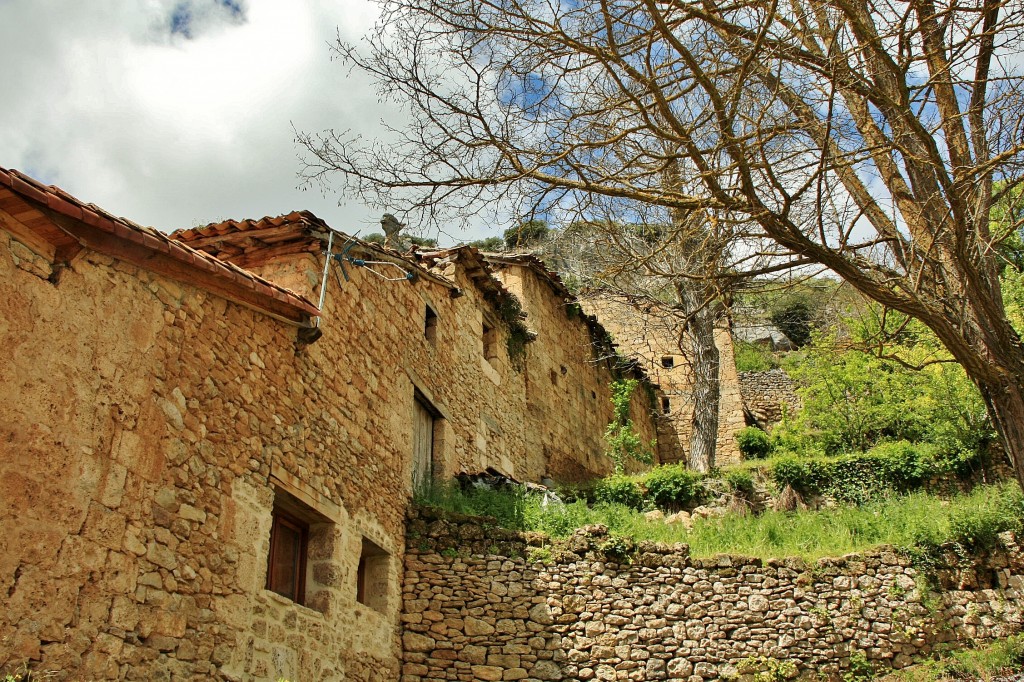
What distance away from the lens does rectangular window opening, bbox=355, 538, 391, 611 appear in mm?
9078

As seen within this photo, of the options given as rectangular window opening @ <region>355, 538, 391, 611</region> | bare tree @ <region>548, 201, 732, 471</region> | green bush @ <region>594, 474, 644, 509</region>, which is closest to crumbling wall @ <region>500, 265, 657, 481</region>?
bare tree @ <region>548, 201, 732, 471</region>

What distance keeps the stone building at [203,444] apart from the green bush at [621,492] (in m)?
3.76

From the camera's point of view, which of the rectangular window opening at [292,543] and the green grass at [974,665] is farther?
the green grass at [974,665]

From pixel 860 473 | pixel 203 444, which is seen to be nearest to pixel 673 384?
pixel 860 473

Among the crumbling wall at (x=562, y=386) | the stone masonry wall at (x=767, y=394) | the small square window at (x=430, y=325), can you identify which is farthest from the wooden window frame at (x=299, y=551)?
the stone masonry wall at (x=767, y=394)

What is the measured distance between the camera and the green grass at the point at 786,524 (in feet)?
35.4

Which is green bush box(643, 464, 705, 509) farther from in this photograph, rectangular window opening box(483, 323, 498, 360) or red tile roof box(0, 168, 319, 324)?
red tile roof box(0, 168, 319, 324)

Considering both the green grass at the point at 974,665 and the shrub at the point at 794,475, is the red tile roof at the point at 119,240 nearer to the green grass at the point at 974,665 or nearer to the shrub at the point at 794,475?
the green grass at the point at 974,665

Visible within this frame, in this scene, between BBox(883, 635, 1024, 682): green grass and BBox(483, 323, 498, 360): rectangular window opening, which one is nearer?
BBox(883, 635, 1024, 682): green grass

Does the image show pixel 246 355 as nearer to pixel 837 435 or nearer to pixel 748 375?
pixel 837 435

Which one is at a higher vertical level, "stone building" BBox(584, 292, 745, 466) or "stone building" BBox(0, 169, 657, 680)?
"stone building" BBox(584, 292, 745, 466)

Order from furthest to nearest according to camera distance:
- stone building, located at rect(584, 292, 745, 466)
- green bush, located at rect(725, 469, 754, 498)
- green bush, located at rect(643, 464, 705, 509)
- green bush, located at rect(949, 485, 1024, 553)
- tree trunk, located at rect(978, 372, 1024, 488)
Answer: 1. stone building, located at rect(584, 292, 745, 466)
2. green bush, located at rect(725, 469, 754, 498)
3. green bush, located at rect(643, 464, 705, 509)
4. green bush, located at rect(949, 485, 1024, 553)
5. tree trunk, located at rect(978, 372, 1024, 488)

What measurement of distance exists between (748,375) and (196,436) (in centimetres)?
2159

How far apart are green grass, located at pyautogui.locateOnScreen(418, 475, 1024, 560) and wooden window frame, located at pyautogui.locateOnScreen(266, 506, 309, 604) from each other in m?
2.42
